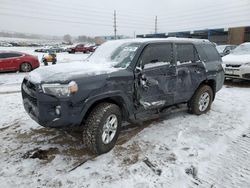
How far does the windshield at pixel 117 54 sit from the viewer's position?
4.20 meters

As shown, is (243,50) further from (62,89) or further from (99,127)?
(62,89)

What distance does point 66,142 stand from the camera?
422 centimetres

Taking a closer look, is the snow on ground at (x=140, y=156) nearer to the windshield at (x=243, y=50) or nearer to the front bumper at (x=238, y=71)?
the front bumper at (x=238, y=71)

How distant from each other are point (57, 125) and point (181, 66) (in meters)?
2.89

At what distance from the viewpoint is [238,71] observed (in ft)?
29.8

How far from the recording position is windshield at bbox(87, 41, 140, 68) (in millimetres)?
4199

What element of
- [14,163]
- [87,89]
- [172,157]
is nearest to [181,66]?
[172,157]

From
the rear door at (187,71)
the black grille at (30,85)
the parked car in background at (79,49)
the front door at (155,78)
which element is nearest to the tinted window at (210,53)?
the rear door at (187,71)

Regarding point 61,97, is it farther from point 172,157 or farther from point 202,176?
point 202,176

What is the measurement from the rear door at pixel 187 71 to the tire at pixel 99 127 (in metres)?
1.82

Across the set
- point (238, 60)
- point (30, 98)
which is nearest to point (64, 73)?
point (30, 98)

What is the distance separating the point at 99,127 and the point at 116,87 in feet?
2.29

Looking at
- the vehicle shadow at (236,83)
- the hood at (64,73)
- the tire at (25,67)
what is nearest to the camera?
the hood at (64,73)

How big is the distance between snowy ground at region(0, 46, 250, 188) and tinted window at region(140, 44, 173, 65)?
141cm
